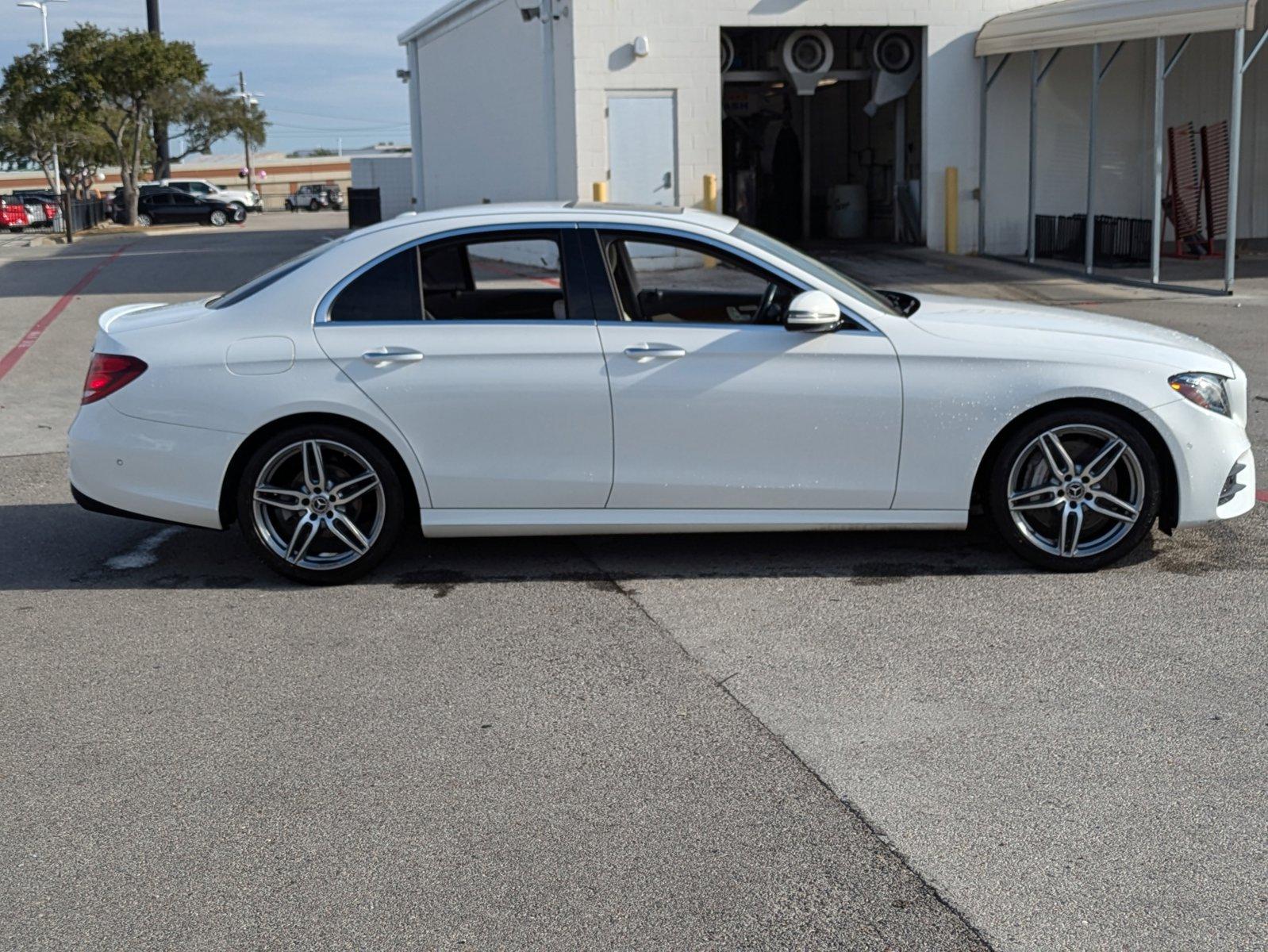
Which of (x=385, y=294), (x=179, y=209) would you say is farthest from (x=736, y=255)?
(x=179, y=209)

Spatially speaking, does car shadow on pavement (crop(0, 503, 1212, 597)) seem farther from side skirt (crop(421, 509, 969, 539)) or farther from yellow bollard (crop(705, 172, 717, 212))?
yellow bollard (crop(705, 172, 717, 212))

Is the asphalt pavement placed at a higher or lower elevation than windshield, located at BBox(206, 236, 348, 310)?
lower

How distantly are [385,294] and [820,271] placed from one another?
191cm

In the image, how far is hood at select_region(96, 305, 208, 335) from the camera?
6566 millimetres

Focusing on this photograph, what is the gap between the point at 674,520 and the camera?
20.6 feet

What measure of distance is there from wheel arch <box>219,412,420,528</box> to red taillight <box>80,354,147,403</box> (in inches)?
21.8

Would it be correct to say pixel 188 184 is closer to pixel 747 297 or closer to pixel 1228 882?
pixel 747 297

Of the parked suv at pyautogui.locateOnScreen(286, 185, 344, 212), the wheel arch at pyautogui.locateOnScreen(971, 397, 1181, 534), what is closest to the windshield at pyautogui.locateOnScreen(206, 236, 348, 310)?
the wheel arch at pyautogui.locateOnScreen(971, 397, 1181, 534)

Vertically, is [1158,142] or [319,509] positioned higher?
[1158,142]

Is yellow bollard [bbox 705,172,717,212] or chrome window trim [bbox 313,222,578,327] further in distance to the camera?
yellow bollard [bbox 705,172,717,212]

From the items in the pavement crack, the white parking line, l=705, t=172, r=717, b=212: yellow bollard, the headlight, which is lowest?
the pavement crack

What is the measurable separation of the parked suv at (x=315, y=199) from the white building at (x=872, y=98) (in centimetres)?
4847

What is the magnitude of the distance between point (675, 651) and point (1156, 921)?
7.56ft

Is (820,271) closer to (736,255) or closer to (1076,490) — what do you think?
(736,255)
